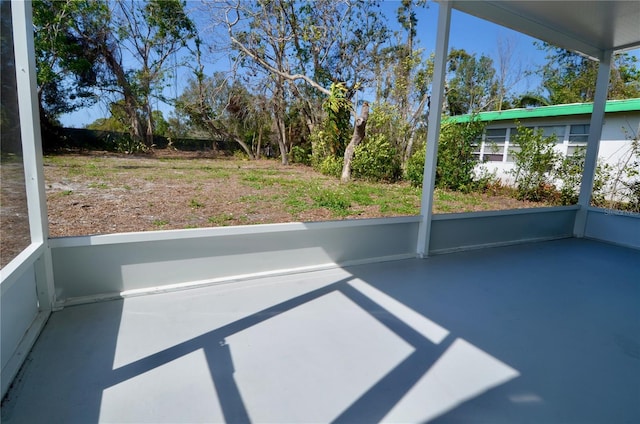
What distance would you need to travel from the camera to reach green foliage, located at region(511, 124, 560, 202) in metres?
5.29

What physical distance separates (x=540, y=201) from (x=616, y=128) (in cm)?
219

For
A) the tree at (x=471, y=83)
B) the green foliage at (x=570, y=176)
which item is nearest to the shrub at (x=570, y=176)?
the green foliage at (x=570, y=176)

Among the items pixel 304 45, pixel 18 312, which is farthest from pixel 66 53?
pixel 304 45

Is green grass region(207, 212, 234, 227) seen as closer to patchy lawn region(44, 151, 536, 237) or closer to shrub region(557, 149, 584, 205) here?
patchy lawn region(44, 151, 536, 237)

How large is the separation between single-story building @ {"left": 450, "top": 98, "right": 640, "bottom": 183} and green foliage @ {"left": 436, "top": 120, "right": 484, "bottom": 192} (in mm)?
202

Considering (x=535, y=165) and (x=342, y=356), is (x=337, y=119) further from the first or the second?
(x=342, y=356)

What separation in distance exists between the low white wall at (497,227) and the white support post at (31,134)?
3.25 m

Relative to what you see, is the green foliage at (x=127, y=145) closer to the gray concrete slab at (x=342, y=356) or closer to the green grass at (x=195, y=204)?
the green grass at (x=195, y=204)

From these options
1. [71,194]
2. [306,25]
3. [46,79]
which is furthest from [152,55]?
[306,25]

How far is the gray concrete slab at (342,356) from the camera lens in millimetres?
1369

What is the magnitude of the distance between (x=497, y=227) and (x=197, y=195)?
3.67m

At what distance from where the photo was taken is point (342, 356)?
1.74 meters

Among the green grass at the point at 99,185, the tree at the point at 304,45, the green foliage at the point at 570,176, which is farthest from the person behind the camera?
the green foliage at the point at 570,176

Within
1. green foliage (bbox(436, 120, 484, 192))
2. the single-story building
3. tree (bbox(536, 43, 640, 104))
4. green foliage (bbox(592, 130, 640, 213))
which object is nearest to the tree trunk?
green foliage (bbox(436, 120, 484, 192))
